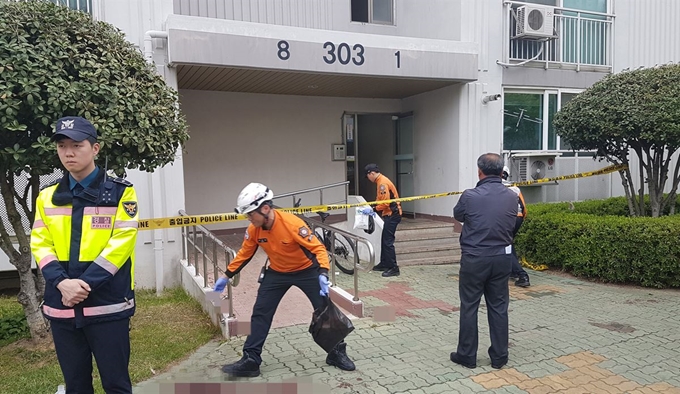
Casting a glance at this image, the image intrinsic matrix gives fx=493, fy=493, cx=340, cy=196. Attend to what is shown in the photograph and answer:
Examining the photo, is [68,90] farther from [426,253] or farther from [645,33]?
[645,33]

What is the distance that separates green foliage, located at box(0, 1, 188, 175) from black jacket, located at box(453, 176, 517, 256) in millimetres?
2871

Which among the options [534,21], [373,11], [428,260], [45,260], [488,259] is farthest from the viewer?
[373,11]

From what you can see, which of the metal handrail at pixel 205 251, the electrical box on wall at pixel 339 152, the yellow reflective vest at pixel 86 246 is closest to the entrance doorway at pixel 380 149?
the electrical box on wall at pixel 339 152

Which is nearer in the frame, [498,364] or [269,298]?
[269,298]

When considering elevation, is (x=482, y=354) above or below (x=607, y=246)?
below

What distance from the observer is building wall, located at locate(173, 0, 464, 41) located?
8.66m

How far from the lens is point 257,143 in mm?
10266

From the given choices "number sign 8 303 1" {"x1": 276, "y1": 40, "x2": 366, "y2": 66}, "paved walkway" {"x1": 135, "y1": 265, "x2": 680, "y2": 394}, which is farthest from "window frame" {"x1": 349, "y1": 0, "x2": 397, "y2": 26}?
"paved walkway" {"x1": 135, "y1": 265, "x2": 680, "y2": 394}

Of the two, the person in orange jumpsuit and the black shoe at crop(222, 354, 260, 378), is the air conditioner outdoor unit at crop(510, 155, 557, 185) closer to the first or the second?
the person in orange jumpsuit

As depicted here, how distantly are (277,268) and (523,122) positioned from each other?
7.69 metres

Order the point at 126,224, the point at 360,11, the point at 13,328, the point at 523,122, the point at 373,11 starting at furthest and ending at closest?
1. the point at 373,11
2. the point at 360,11
3. the point at 523,122
4. the point at 13,328
5. the point at 126,224

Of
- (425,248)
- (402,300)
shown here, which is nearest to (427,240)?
(425,248)

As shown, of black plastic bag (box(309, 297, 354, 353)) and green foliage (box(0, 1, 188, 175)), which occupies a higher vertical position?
green foliage (box(0, 1, 188, 175))

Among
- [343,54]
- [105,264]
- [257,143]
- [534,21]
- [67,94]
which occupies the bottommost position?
[105,264]
